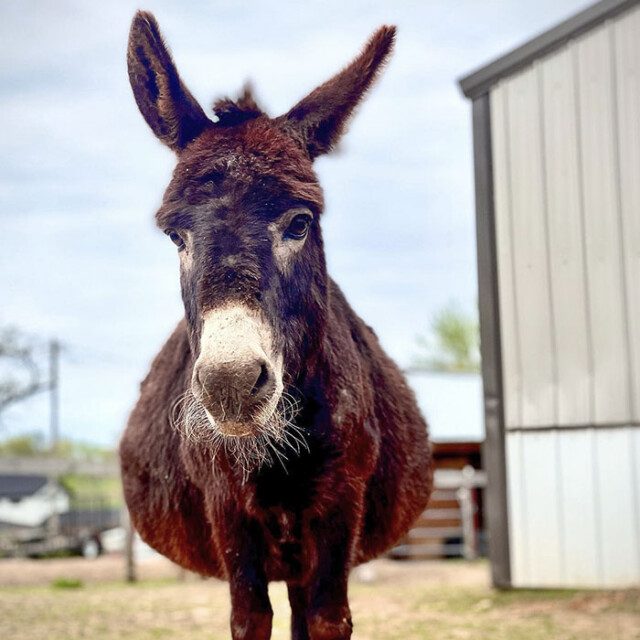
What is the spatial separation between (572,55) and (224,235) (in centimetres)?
831

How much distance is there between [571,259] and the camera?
10039 mm

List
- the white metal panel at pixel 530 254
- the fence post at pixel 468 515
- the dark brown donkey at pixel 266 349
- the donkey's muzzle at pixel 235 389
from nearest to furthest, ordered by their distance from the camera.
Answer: the donkey's muzzle at pixel 235 389 → the dark brown donkey at pixel 266 349 → the white metal panel at pixel 530 254 → the fence post at pixel 468 515

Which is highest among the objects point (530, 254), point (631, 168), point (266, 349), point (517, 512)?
point (631, 168)

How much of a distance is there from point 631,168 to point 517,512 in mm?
4108

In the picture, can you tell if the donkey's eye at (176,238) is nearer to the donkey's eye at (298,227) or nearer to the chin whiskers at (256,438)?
the donkey's eye at (298,227)

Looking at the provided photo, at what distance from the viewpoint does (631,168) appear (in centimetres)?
964

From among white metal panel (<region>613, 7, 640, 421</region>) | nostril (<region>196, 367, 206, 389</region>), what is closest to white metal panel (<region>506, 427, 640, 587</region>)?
white metal panel (<region>613, 7, 640, 421</region>)

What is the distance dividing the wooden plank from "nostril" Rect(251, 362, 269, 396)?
8.08m

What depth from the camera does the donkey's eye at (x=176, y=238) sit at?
3.17 m

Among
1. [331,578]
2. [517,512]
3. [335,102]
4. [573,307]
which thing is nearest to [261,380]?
[331,578]

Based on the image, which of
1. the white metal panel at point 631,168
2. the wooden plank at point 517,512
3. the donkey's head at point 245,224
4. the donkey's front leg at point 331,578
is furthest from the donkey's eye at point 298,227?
the wooden plank at point 517,512

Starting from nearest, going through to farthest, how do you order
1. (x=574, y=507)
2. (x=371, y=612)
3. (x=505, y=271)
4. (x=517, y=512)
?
→ (x=371, y=612)
(x=574, y=507)
(x=517, y=512)
(x=505, y=271)

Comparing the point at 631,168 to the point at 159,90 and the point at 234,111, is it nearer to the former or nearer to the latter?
the point at 234,111

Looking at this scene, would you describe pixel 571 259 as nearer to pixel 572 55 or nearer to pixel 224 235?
pixel 572 55
